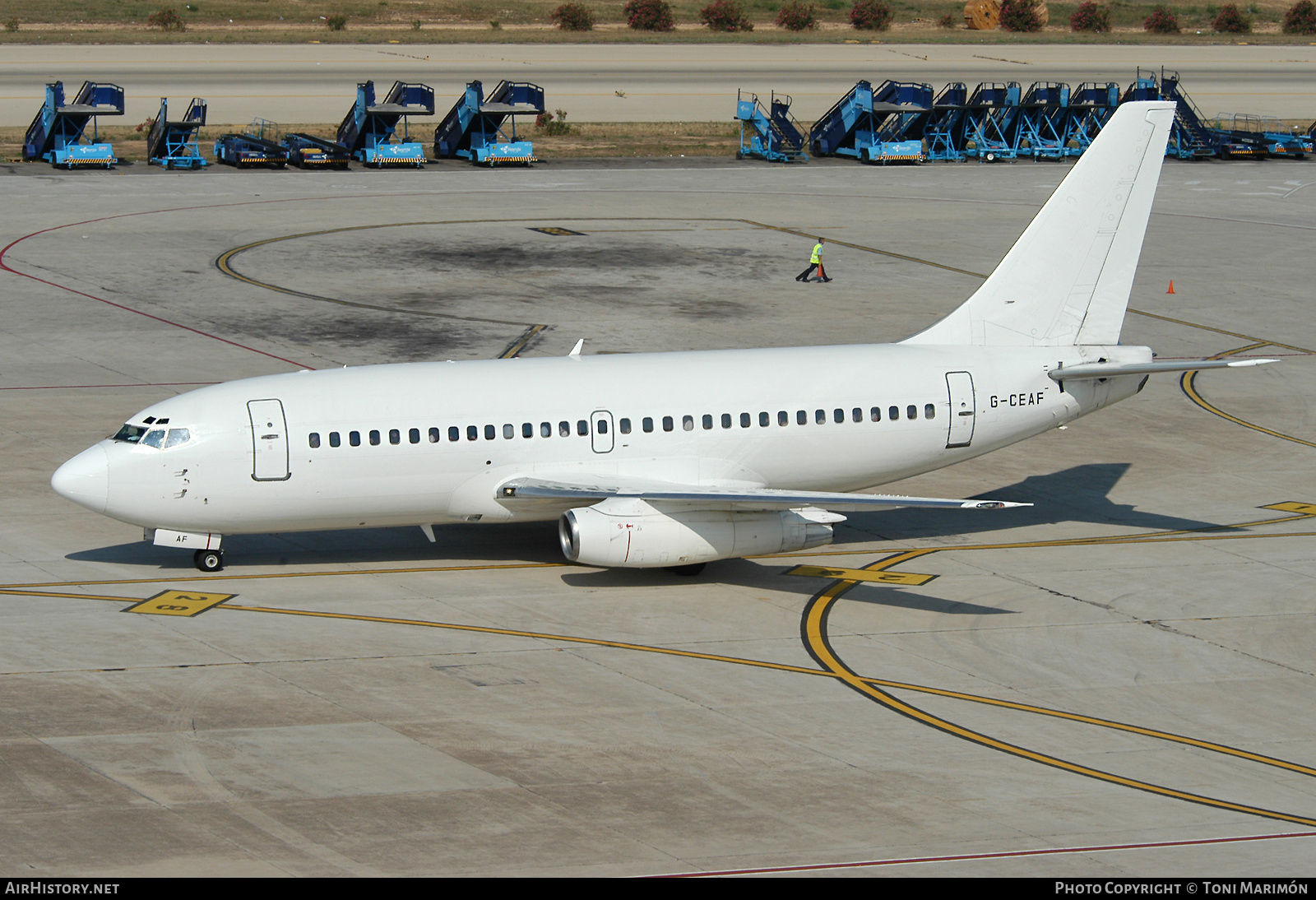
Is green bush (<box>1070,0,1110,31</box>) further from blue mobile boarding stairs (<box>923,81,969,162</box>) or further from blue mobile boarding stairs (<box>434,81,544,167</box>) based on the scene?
blue mobile boarding stairs (<box>434,81,544,167</box>)

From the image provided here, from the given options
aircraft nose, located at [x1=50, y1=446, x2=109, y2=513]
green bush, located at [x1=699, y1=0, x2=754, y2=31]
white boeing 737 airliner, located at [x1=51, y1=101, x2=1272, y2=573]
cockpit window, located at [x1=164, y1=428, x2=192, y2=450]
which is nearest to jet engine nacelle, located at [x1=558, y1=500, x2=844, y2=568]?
white boeing 737 airliner, located at [x1=51, y1=101, x2=1272, y2=573]

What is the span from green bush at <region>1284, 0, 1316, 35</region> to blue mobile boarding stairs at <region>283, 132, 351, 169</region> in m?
135

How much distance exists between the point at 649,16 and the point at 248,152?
3296 inches

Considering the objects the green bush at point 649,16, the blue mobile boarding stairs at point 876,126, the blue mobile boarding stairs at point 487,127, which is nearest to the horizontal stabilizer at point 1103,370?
the blue mobile boarding stairs at point 487,127

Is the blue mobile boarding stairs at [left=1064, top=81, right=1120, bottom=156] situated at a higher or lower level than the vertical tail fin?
higher

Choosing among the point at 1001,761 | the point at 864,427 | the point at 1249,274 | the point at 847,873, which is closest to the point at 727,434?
the point at 864,427

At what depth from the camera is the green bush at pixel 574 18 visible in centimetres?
16025

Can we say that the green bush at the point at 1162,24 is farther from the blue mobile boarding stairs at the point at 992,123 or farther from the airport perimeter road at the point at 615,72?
the blue mobile boarding stairs at the point at 992,123

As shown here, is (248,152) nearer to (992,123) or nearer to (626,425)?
(992,123)

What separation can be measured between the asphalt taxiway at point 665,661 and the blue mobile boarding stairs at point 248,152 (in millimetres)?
34301

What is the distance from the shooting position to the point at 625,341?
170ft

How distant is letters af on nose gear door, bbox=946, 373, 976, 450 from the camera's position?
111 ft

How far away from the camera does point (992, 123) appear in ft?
335
